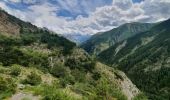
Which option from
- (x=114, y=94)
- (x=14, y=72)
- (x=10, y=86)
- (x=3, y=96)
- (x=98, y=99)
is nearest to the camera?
(x=3, y=96)

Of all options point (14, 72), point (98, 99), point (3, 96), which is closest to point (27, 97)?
point (3, 96)

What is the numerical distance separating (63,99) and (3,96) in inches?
382

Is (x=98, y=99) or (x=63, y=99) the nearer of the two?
(x=63, y=99)

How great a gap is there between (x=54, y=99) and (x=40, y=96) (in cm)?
308

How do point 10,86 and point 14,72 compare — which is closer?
point 10,86

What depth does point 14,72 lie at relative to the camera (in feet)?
559

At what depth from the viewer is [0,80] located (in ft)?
158

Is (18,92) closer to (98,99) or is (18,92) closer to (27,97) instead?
(27,97)

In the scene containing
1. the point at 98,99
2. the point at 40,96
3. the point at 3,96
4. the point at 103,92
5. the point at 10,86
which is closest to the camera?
the point at 40,96

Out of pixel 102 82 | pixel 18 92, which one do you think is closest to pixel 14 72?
pixel 102 82

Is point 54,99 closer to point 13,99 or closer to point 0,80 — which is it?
point 13,99

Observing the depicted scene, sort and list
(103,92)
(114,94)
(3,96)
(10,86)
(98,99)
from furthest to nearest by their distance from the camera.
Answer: (114,94) → (103,92) → (98,99) → (10,86) → (3,96)

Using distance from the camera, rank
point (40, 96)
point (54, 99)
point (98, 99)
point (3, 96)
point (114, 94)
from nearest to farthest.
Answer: point (54, 99)
point (40, 96)
point (3, 96)
point (98, 99)
point (114, 94)

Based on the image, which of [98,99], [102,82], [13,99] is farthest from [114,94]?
[13,99]
